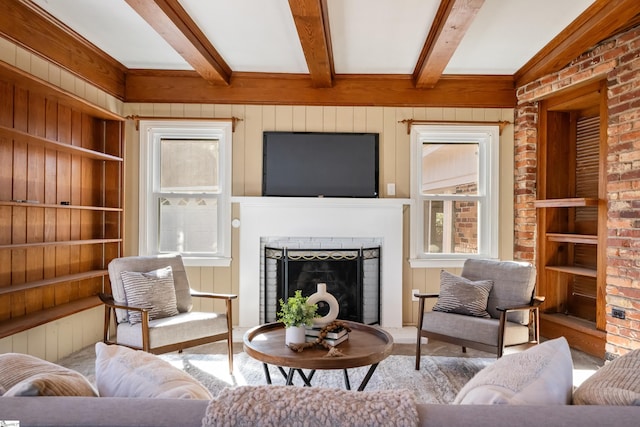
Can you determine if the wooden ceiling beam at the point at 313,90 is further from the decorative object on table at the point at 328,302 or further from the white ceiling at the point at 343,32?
the decorative object on table at the point at 328,302

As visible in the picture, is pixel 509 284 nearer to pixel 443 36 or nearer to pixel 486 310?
pixel 486 310

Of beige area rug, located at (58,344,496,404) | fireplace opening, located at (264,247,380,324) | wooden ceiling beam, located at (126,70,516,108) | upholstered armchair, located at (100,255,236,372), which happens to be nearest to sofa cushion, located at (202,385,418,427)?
beige area rug, located at (58,344,496,404)

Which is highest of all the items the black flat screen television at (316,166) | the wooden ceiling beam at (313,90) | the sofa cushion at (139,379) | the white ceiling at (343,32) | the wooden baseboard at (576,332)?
the white ceiling at (343,32)

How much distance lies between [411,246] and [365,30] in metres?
2.20

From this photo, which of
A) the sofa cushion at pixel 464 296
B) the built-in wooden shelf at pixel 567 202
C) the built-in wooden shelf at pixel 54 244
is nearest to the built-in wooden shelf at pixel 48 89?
the built-in wooden shelf at pixel 54 244

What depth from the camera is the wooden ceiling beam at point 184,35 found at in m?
2.77

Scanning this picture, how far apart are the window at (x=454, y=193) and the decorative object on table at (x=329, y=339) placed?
1974 millimetres

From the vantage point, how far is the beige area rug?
2.89m

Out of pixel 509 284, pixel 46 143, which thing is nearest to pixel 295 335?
pixel 509 284

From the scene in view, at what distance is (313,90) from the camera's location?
4.35m

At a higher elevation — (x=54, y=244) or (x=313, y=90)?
(x=313, y=90)

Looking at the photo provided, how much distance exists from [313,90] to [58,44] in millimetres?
2283

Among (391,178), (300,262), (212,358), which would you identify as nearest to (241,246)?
(300,262)

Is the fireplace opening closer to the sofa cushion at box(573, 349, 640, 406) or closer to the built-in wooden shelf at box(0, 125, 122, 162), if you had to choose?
the built-in wooden shelf at box(0, 125, 122, 162)
